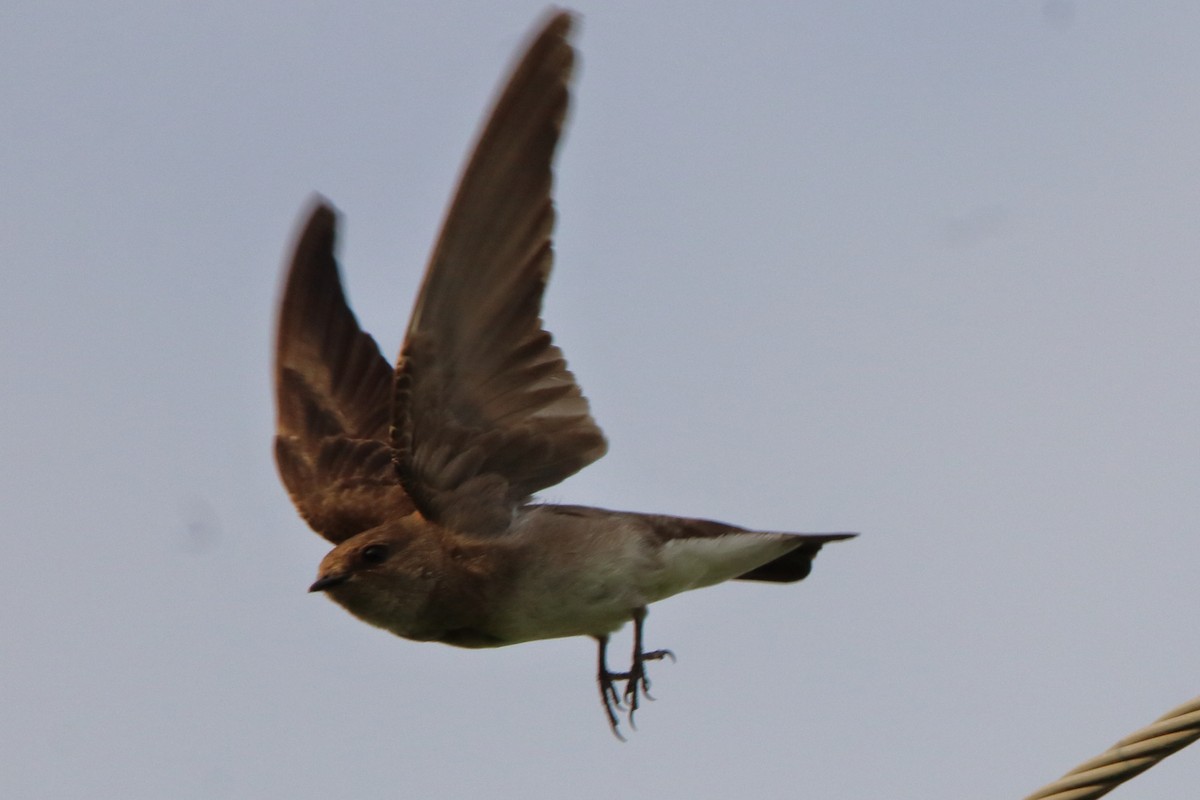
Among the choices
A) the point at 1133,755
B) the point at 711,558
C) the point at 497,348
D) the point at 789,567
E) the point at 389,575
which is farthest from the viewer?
the point at 789,567

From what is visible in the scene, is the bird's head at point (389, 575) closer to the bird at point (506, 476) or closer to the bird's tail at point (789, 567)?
the bird at point (506, 476)

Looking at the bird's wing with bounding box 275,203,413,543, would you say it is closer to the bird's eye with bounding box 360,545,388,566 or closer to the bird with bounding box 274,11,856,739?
the bird with bounding box 274,11,856,739

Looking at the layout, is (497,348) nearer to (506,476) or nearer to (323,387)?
(506,476)

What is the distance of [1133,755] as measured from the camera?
3672mm

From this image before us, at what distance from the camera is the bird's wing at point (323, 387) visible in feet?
26.7

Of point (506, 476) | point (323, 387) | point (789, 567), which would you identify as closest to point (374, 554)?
point (506, 476)

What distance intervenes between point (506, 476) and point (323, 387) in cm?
196

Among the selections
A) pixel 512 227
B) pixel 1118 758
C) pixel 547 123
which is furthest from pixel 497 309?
pixel 1118 758

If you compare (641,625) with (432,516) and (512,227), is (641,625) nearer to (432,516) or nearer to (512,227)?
(432,516)

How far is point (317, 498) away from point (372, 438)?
0.58 m

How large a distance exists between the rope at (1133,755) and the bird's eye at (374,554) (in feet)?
12.3

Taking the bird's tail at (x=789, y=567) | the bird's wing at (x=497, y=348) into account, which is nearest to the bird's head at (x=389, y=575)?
the bird's wing at (x=497, y=348)

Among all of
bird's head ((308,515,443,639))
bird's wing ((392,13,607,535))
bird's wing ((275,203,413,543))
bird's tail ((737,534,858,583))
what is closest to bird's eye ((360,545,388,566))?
bird's head ((308,515,443,639))

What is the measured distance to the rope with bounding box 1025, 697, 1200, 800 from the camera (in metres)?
3.67
